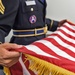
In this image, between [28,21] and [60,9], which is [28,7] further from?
[60,9]

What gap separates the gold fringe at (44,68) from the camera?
63 centimetres

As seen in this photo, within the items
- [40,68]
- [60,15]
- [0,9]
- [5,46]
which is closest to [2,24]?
[0,9]

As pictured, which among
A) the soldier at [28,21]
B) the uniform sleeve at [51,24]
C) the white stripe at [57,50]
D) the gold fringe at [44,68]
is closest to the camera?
the gold fringe at [44,68]

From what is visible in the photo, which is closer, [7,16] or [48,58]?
[48,58]

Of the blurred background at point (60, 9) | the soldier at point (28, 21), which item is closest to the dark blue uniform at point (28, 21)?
the soldier at point (28, 21)

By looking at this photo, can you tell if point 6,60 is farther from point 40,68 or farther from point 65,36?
point 65,36

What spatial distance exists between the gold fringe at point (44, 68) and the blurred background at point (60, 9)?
1.17m

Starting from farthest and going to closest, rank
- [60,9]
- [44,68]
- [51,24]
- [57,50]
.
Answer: [60,9], [51,24], [57,50], [44,68]

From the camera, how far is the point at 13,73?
32.4 inches

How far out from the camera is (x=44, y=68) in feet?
2.18

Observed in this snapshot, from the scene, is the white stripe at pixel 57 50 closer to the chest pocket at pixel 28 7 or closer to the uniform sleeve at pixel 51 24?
the chest pocket at pixel 28 7

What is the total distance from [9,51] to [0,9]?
22 centimetres

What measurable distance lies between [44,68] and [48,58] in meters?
0.03

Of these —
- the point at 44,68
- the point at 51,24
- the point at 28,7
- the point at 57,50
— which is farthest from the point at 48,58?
the point at 51,24
